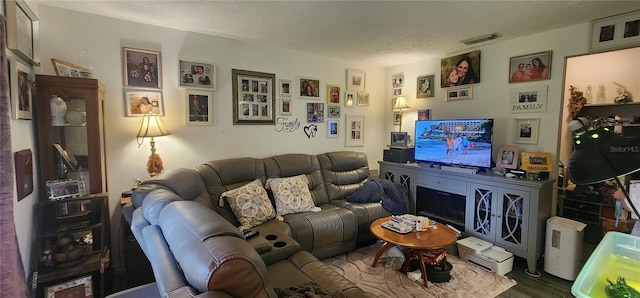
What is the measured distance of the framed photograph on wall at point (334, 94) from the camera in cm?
403

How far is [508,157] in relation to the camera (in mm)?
3109

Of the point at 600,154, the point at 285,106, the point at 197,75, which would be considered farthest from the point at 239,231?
the point at 285,106

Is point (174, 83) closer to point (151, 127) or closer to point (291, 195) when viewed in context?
point (151, 127)

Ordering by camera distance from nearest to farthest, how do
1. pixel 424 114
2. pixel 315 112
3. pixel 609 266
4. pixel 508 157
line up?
pixel 609 266
pixel 508 157
pixel 315 112
pixel 424 114

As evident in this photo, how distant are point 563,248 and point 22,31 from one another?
442 centimetres

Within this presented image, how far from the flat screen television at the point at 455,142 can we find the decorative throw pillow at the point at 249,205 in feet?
6.86

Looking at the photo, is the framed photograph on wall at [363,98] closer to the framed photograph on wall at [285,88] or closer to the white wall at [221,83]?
the white wall at [221,83]

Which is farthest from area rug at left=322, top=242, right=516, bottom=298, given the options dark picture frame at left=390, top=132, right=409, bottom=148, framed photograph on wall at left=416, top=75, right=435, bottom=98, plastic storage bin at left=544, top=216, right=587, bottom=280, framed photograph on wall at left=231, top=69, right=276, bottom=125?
framed photograph on wall at left=416, top=75, right=435, bottom=98

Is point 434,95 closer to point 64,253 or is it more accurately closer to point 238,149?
point 238,149

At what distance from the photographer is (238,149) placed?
333 centimetres

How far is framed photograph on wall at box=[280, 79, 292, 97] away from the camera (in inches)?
141

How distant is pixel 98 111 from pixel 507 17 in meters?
3.50

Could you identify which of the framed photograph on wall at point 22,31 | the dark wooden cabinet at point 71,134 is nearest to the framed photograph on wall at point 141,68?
the dark wooden cabinet at point 71,134

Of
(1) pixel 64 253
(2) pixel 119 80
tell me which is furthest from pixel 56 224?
(2) pixel 119 80
